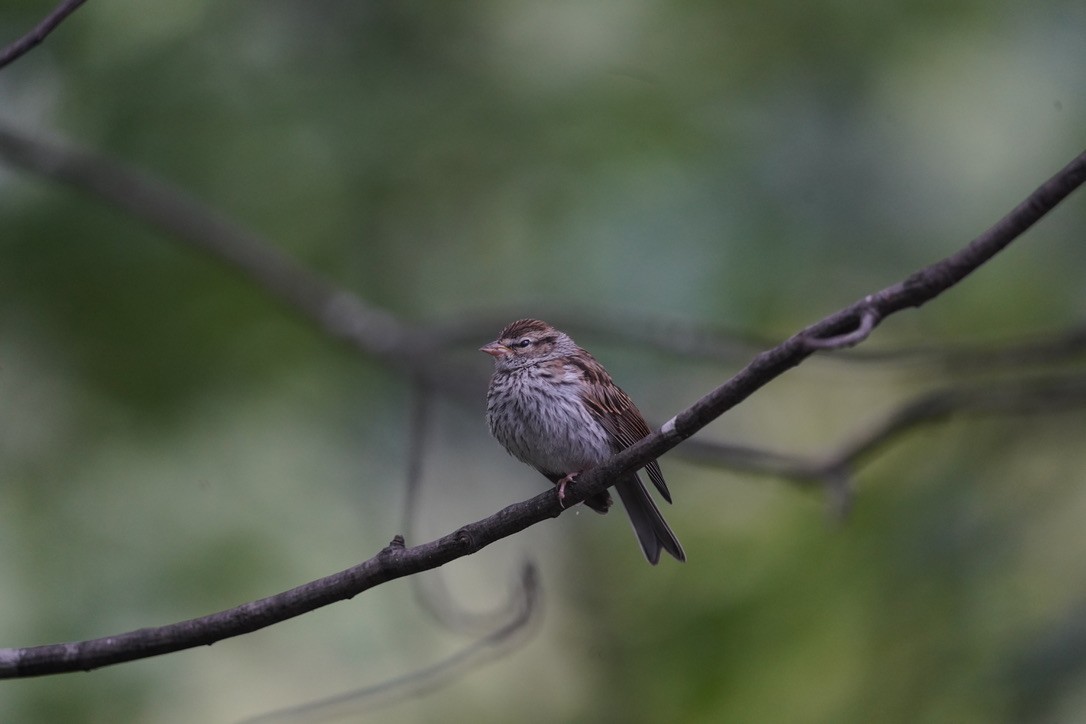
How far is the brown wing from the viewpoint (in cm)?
424

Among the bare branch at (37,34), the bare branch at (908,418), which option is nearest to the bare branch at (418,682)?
the bare branch at (908,418)

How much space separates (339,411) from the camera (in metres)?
5.62

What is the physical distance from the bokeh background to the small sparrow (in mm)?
971

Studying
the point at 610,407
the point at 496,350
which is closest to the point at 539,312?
the point at 496,350

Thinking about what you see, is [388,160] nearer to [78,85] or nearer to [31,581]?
[78,85]

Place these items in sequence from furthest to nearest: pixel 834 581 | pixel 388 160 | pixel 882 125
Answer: pixel 388 160 → pixel 882 125 → pixel 834 581

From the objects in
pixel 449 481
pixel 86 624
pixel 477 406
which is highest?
pixel 477 406

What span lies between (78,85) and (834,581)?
4212 millimetres

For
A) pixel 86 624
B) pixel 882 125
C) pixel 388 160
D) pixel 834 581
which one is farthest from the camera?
pixel 388 160

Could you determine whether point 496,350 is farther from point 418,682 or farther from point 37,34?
point 37,34

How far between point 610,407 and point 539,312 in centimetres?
136

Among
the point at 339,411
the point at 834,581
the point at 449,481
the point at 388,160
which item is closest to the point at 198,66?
the point at 388,160

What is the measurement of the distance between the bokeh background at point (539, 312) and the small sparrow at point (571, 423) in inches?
38.2

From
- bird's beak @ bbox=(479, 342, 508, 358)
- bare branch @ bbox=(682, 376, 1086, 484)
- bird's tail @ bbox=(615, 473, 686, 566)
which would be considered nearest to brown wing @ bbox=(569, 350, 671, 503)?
bird's tail @ bbox=(615, 473, 686, 566)
